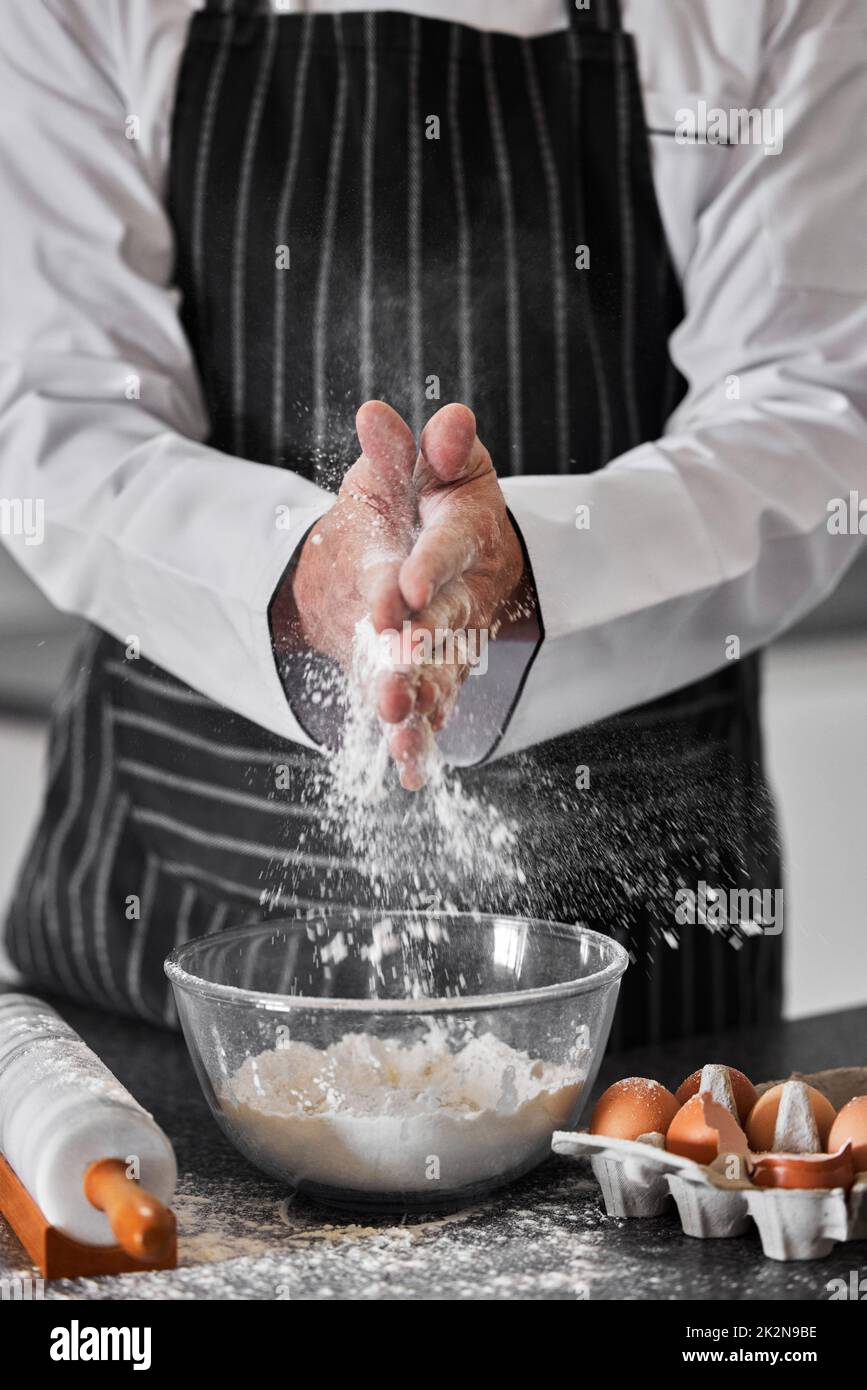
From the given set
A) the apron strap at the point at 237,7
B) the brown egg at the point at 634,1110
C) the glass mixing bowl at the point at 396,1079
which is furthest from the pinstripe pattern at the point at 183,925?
the apron strap at the point at 237,7

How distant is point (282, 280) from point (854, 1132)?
0.53 meters

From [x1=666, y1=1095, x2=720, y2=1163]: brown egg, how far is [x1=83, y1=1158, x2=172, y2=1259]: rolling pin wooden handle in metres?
0.20

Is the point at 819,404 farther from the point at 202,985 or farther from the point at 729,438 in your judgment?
the point at 202,985

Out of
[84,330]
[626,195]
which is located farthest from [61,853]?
[626,195]

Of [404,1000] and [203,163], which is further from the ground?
[203,163]

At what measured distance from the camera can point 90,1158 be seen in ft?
1.83

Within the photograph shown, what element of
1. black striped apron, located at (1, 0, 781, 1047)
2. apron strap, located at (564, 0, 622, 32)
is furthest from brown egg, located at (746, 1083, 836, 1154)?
apron strap, located at (564, 0, 622, 32)

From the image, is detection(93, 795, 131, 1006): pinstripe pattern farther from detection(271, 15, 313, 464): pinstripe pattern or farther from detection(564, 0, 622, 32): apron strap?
detection(564, 0, 622, 32): apron strap

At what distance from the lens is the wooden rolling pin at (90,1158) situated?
0.53 m

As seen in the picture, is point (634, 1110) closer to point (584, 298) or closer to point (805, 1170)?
point (805, 1170)

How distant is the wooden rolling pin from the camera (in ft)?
A: 1.73

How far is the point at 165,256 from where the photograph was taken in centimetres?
90

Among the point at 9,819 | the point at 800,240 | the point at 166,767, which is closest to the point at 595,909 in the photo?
the point at 166,767

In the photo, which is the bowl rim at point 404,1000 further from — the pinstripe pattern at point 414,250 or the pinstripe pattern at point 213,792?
the pinstripe pattern at point 414,250
